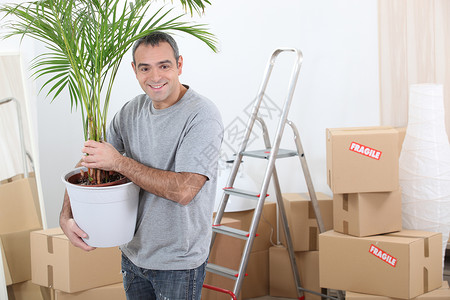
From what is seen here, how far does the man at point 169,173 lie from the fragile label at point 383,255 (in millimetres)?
1247

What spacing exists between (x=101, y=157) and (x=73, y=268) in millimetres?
1243

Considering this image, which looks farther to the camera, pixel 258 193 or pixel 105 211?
pixel 258 193

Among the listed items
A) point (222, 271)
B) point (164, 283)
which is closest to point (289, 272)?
point (222, 271)

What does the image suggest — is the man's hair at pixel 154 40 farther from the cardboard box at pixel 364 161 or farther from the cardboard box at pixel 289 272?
the cardboard box at pixel 289 272

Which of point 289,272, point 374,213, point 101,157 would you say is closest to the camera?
point 101,157

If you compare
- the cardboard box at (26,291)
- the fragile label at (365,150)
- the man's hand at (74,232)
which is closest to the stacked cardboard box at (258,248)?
the fragile label at (365,150)

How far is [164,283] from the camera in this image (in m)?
1.58

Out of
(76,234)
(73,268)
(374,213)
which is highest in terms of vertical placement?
(76,234)

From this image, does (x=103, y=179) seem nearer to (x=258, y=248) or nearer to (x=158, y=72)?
(x=158, y=72)

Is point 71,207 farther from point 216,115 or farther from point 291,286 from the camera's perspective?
point 291,286

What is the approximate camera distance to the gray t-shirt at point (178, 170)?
1.51 metres

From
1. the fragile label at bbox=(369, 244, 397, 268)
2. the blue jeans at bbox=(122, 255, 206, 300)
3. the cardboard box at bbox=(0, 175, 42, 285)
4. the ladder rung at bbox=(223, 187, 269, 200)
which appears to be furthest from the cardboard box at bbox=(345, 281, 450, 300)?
the cardboard box at bbox=(0, 175, 42, 285)

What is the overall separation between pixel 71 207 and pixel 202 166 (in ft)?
1.33

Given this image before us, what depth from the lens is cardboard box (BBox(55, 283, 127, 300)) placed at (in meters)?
2.58
